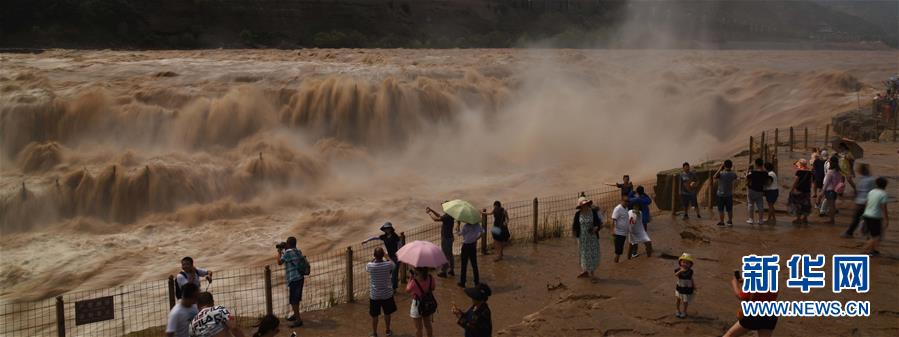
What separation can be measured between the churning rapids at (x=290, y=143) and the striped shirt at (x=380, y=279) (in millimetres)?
8100

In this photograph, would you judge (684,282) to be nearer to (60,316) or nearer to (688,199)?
(688,199)

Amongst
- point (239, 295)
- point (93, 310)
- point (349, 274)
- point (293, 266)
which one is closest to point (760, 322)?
point (293, 266)

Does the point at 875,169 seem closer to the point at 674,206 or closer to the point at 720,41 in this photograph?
the point at 674,206

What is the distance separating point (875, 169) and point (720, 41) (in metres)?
70.2

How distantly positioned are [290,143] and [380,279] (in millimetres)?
16418

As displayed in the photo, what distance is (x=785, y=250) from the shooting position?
→ 1180cm

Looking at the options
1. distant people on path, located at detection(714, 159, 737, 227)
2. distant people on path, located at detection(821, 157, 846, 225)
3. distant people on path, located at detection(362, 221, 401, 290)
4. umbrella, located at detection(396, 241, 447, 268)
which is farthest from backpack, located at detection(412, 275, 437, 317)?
distant people on path, located at detection(821, 157, 846, 225)

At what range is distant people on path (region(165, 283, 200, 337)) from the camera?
6699 mm

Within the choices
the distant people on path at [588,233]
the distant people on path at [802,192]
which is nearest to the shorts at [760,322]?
the distant people on path at [588,233]

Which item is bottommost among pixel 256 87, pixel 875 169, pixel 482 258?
pixel 482 258

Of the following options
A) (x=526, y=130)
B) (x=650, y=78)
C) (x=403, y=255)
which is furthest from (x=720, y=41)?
(x=403, y=255)

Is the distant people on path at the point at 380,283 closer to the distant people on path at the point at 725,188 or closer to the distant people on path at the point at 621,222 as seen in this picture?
the distant people on path at the point at 621,222

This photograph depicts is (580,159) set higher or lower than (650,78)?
lower

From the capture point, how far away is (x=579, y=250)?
12.0m
